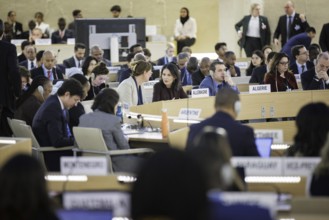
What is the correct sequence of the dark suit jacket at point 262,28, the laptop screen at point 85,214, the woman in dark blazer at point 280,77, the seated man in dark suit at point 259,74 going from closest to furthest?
1. the laptop screen at point 85,214
2. the woman in dark blazer at point 280,77
3. the seated man in dark suit at point 259,74
4. the dark suit jacket at point 262,28

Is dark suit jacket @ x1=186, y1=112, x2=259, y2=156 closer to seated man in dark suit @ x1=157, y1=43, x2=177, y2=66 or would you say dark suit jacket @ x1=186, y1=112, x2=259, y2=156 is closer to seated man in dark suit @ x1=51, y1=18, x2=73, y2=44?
seated man in dark suit @ x1=157, y1=43, x2=177, y2=66

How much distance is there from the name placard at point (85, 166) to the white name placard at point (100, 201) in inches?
41.2

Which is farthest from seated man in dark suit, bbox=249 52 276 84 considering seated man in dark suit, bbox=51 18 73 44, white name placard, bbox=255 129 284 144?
seated man in dark suit, bbox=51 18 73 44

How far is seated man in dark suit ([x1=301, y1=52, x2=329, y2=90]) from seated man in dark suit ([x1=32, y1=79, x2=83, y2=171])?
389 centimetres

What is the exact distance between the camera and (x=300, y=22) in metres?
17.8

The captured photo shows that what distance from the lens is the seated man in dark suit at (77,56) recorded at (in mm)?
14883

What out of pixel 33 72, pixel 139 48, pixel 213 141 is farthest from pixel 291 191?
pixel 139 48

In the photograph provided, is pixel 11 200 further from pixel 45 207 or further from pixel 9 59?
pixel 9 59

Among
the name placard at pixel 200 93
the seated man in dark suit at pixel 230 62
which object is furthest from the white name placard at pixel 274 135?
the seated man in dark suit at pixel 230 62

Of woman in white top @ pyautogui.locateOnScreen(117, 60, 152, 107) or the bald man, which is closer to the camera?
woman in white top @ pyautogui.locateOnScreen(117, 60, 152, 107)

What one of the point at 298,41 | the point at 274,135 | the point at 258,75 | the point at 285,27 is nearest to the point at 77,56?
the point at 258,75

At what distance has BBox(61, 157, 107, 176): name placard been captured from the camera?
17.3 ft

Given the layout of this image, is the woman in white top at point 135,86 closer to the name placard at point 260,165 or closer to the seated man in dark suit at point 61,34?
the name placard at point 260,165

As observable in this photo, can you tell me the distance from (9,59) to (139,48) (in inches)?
223
